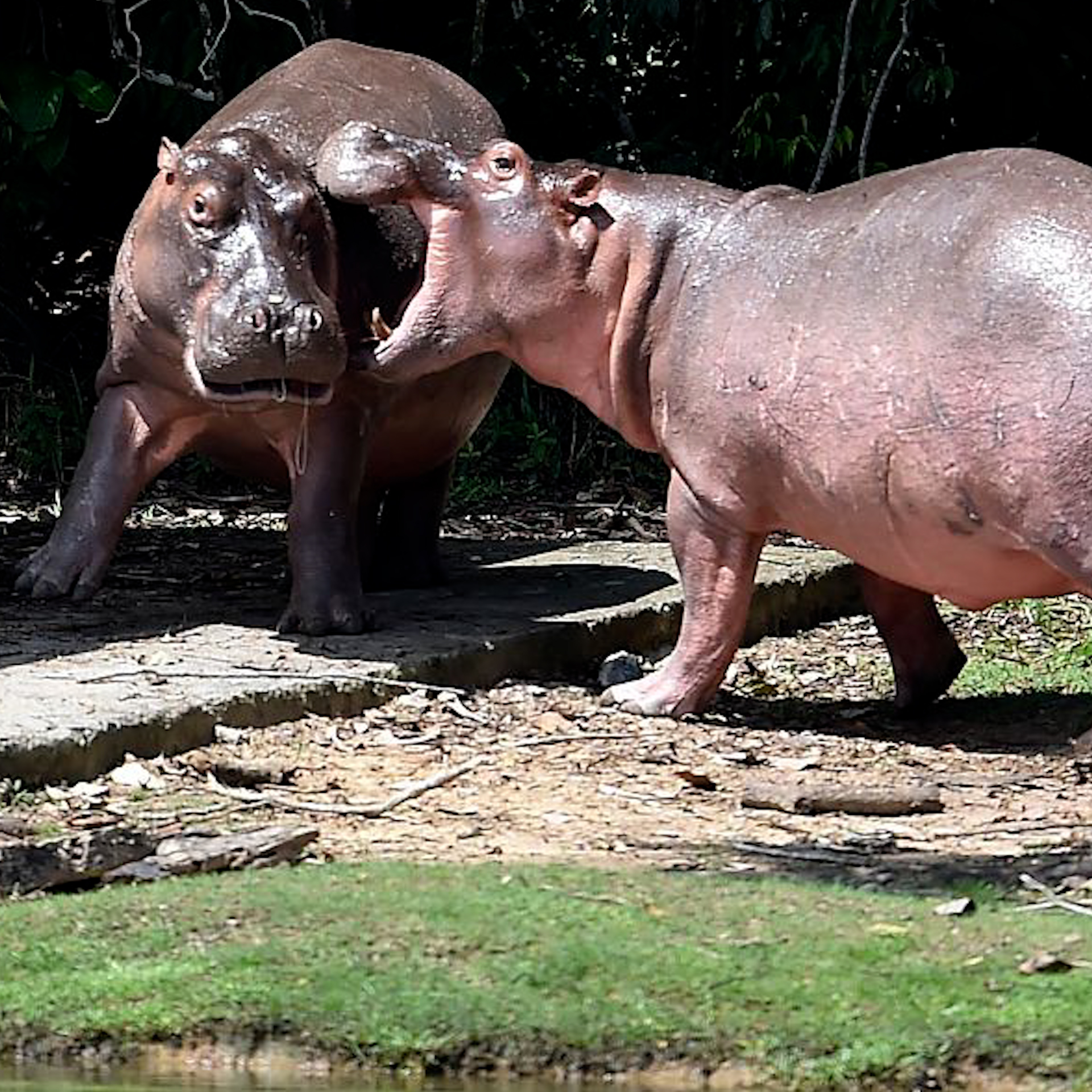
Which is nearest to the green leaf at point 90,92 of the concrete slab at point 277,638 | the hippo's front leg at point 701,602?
the concrete slab at point 277,638

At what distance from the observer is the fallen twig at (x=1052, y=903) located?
4676 millimetres

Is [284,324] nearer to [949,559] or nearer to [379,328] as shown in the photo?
[379,328]

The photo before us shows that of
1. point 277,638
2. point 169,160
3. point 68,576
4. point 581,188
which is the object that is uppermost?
point 581,188

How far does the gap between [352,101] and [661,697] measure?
82.5 inches

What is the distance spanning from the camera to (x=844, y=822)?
5730 millimetres

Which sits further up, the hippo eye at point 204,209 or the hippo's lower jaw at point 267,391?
the hippo eye at point 204,209

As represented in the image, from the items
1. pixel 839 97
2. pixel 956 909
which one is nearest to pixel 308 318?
pixel 956 909

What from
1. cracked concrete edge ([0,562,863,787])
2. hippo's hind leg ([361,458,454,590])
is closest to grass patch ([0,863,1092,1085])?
cracked concrete edge ([0,562,863,787])

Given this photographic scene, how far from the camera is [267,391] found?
7.15 m

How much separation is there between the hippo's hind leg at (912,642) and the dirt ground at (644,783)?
8 cm

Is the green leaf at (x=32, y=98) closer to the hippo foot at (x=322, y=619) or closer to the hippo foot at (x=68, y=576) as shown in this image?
the hippo foot at (x=68, y=576)

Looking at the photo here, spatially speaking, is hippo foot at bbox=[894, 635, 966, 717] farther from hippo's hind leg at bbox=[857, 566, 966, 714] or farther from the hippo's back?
the hippo's back

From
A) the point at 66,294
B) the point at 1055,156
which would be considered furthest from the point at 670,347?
the point at 66,294

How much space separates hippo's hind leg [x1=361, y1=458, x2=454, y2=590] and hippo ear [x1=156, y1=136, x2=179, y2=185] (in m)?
1.47
